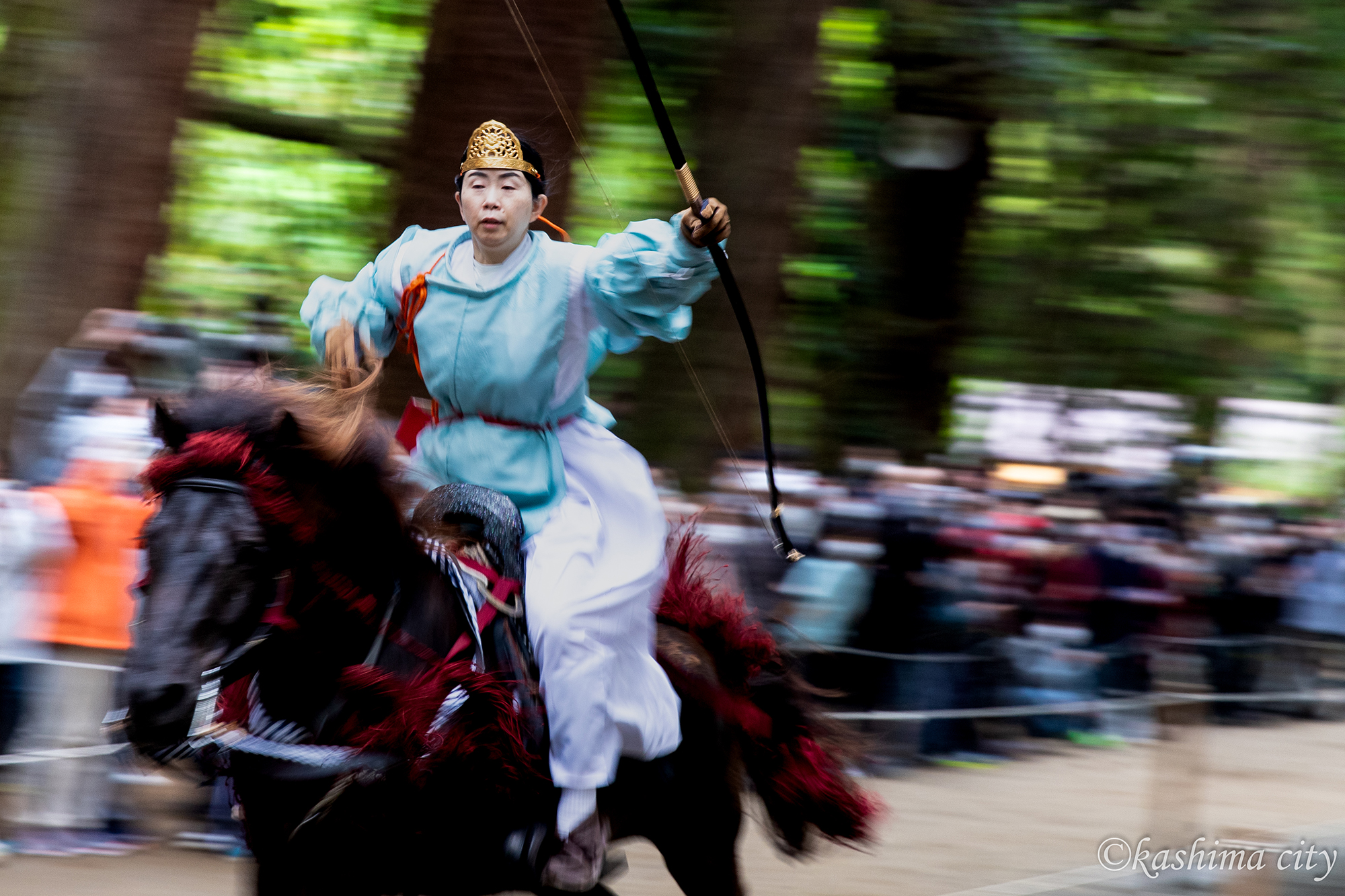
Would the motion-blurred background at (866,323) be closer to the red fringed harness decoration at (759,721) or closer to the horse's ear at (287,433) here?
the red fringed harness decoration at (759,721)

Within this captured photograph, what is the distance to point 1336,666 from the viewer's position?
12.5 metres

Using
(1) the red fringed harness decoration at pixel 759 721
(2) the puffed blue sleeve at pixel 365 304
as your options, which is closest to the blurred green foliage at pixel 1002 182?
(1) the red fringed harness decoration at pixel 759 721

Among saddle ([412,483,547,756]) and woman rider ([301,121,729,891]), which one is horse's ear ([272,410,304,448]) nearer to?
saddle ([412,483,547,756])

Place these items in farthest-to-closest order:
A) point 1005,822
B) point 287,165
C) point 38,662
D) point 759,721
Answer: point 287,165 < point 1005,822 < point 38,662 < point 759,721

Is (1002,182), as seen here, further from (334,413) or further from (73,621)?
(334,413)

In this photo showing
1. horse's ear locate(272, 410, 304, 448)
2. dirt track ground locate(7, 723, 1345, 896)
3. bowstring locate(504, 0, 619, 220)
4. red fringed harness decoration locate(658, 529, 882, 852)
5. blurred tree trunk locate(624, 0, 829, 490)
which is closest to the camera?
horse's ear locate(272, 410, 304, 448)

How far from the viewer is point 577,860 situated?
3.66m

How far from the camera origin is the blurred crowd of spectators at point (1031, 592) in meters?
8.31

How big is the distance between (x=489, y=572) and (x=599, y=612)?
11.5 inches

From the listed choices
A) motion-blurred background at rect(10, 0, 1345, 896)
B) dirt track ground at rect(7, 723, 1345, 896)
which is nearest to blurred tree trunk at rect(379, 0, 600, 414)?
motion-blurred background at rect(10, 0, 1345, 896)

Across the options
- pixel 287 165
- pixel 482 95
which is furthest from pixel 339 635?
pixel 287 165

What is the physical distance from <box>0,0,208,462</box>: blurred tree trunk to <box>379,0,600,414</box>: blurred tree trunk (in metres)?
1.43

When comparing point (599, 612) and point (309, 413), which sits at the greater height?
point (309, 413)

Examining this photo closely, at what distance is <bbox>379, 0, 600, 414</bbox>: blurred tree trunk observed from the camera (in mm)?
6844
